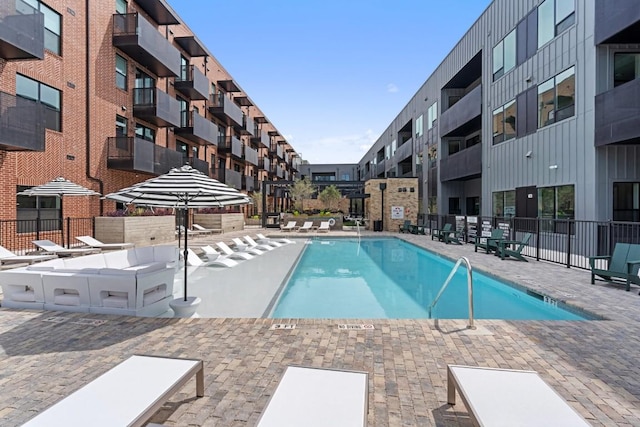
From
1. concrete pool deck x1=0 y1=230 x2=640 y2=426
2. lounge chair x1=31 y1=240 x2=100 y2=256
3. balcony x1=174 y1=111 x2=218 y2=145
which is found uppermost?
balcony x1=174 y1=111 x2=218 y2=145

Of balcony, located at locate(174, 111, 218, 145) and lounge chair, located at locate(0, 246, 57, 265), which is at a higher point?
balcony, located at locate(174, 111, 218, 145)

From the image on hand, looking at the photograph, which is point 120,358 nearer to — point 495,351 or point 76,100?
point 495,351

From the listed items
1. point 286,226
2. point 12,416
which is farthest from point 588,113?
point 286,226

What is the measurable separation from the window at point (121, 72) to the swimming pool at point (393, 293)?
12453 mm

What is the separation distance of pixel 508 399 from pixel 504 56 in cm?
1790

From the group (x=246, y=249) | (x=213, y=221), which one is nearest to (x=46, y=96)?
(x=246, y=249)

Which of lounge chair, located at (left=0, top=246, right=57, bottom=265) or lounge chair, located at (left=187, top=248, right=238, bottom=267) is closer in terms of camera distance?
lounge chair, located at (left=0, top=246, right=57, bottom=265)

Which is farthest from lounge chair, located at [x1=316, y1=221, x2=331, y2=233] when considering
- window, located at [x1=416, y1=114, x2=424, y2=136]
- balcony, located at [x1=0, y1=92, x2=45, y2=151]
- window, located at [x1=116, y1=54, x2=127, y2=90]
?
balcony, located at [x1=0, y1=92, x2=45, y2=151]

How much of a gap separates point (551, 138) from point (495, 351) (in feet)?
39.4

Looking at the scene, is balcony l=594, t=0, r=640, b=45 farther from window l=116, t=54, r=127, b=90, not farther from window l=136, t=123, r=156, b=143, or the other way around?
window l=136, t=123, r=156, b=143

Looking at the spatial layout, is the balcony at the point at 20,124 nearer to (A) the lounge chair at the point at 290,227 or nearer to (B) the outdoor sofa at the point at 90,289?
(B) the outdoor sofa at the point at 90,289

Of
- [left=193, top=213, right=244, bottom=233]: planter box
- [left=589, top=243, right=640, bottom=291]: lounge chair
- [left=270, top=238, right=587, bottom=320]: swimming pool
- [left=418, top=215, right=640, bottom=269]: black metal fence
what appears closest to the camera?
[left=270, top=238, right=587, bottom=320]: swimming pool

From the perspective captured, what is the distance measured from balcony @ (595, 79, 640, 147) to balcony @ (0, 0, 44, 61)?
1798 centimetres

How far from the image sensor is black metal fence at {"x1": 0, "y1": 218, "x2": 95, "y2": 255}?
11.0 m
